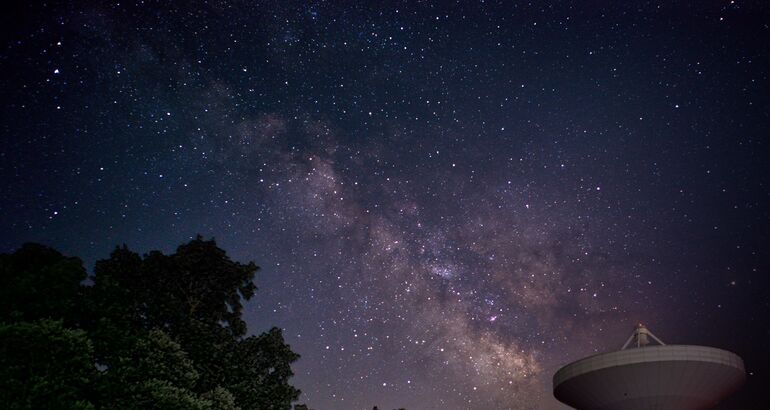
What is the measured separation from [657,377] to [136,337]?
29.8m

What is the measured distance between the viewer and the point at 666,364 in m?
31.0

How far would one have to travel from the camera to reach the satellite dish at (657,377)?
30531mm

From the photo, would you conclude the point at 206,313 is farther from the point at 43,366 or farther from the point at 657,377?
the point at 657,377

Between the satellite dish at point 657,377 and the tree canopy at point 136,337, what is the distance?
2162 centimetres

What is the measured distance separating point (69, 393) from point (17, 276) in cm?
406

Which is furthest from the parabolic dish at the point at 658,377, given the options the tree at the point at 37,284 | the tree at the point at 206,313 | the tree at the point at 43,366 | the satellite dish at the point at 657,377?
the tree at the point at 37,284

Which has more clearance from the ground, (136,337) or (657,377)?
A: (657,377)

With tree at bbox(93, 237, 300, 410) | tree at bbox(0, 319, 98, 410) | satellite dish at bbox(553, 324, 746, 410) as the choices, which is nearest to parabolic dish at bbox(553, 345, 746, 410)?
satellite dish at bbox(553, 324, 746, 410)

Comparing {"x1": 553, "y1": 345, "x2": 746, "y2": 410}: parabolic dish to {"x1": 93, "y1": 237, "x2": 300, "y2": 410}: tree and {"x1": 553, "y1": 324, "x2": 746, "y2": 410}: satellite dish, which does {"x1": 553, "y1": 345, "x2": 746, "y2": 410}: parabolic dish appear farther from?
{"x1": 93, "y1": 237, "x2": 300, "y2": 410}: tree

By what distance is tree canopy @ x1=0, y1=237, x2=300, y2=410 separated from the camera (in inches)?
543

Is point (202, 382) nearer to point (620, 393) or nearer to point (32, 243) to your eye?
point (32, 243)

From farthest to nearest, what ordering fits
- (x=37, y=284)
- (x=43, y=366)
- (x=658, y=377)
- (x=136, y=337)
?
1. (x=658, y=377)
2. (x=136, y=337)
3. (x=37, y=284)
4. (x=43, y=366)

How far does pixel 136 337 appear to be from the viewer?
659 inches

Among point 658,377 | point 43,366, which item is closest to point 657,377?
point 658,377
